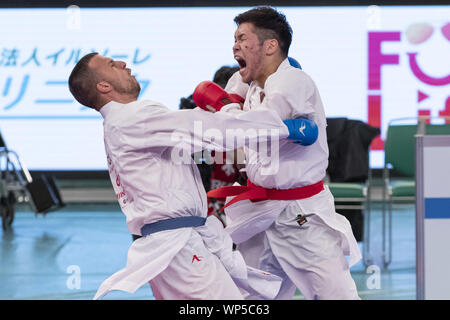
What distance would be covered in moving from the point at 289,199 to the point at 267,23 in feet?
2.21

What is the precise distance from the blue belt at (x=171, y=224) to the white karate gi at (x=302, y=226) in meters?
0.41

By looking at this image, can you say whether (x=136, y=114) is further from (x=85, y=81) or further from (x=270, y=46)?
(x=270, y=46)

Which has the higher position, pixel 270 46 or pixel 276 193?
pixel 270 46

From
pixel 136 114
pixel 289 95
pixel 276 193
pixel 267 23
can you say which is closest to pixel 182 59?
pixel 267 23

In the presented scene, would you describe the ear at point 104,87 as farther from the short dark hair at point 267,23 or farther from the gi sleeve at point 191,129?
the short dark hair at point 267,23

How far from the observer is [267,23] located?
2.53 metres

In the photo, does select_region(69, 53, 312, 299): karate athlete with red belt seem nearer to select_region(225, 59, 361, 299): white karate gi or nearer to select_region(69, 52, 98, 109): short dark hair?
select_region(69, 52, 98, 109): short dark hair

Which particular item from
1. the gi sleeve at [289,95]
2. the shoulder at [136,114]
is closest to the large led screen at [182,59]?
the gi sleeve at [289,95]

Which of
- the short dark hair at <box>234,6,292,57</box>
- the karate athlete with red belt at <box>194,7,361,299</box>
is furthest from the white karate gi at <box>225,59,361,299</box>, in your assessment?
the short dark hair at <box>234,6,292,57</box>

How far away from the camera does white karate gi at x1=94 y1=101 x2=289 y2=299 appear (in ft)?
7.00

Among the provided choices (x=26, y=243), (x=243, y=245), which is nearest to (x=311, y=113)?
(x=243, y=245)

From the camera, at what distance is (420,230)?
336cm

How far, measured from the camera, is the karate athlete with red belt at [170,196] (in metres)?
2.13

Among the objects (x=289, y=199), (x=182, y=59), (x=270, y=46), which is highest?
(x=182, y=59)
